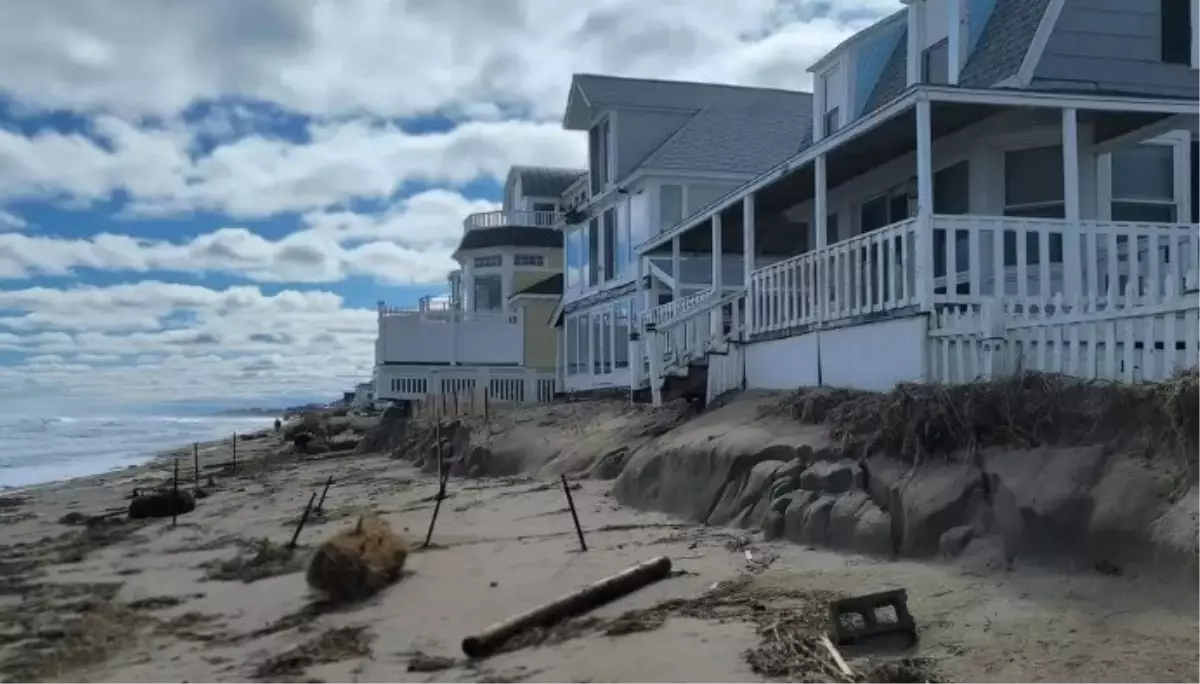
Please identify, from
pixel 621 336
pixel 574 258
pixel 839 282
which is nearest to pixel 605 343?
pixel 621 336

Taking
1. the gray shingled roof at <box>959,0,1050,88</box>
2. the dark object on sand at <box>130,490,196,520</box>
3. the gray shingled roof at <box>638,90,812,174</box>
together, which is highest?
the gray shingled roof at <box>638,90,812,174</box>

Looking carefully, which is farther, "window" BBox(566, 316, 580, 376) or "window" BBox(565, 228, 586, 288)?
"window" BBox(565, 228, 586, 288)

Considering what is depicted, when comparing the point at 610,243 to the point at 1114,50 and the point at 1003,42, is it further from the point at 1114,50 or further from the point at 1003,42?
the point at 1114,50

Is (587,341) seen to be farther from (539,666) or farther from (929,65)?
(539,666)

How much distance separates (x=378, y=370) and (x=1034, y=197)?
23872 mm

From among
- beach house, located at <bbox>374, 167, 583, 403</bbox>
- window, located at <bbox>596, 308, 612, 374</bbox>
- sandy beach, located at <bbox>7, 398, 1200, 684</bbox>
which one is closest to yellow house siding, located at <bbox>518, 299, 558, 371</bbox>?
beach house, located at <bbox>374, 167, 583, 403</bbox>

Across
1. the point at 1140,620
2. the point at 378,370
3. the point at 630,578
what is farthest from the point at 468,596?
the point at 378,370

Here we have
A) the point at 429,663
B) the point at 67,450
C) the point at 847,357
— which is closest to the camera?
the point at 429,663

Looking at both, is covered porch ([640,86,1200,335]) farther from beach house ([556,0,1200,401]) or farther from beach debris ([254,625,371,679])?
beach debris ([254,625,371,679])

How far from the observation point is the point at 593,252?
30.7 metres

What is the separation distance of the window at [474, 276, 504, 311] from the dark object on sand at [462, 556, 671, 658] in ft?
125

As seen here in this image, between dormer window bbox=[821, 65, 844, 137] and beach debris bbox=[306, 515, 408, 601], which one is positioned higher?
dormer window bbox=[821, 65, 844, 137]

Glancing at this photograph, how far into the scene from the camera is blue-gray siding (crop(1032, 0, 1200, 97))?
1434cm

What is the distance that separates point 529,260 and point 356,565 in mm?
36060
